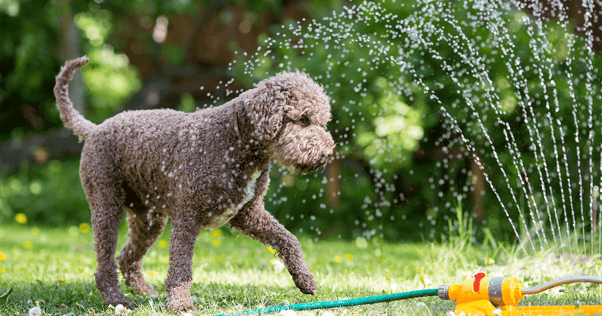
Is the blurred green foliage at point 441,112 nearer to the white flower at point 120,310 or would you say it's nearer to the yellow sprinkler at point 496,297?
the white flower at point 120,310

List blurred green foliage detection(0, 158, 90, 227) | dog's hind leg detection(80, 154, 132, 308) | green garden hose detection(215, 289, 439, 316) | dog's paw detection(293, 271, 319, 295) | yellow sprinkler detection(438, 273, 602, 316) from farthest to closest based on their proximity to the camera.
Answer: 1. blurred green foliage detection(0, 158, 90, 227)
2. dog's hind leg detection(80, 154, 132, 308)
3. dog's paw detection(293, 271, 319, 295)
4. green garden hose detection(215, 289, 439, 316)
5. yellow sprinkler detection(438, 273, 602, 316)

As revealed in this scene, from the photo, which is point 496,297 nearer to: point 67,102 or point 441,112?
point 67,102

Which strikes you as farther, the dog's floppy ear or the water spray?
the dog's floppy ear

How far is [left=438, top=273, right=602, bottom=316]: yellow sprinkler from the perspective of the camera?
97.3 inches

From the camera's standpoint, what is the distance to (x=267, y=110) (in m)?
2.81

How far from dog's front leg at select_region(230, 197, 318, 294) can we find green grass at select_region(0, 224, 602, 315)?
6.2 inches

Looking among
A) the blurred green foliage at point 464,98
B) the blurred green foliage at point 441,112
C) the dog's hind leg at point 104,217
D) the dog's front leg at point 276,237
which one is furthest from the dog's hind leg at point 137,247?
the blurred green foliage at point 464,98

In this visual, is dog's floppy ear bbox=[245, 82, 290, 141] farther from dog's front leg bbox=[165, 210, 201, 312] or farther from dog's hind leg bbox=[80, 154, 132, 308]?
dog's hind leg bbox=[80, 154, 132, 308]

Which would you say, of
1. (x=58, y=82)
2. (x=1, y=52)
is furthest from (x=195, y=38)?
(x=58, y=82)

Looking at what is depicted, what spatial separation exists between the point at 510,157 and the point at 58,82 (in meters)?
4.33

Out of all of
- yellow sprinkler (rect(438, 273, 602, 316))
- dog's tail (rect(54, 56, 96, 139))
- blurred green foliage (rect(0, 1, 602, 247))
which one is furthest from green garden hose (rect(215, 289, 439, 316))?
blurred green foliage (rect(0, 1, 602, 247))

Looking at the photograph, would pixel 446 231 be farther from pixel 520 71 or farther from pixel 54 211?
pixel 54 211

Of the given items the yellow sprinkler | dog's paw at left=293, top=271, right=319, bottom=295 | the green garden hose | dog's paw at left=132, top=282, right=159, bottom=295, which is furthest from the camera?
dog's paw at left=132, top=282, right=159, bottom=295

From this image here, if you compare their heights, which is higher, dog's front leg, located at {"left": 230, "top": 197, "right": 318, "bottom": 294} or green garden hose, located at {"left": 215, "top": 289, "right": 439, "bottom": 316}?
dog's front leg, located at {"left": 230, "top": 197, "right": 318, "bottom": 294}
